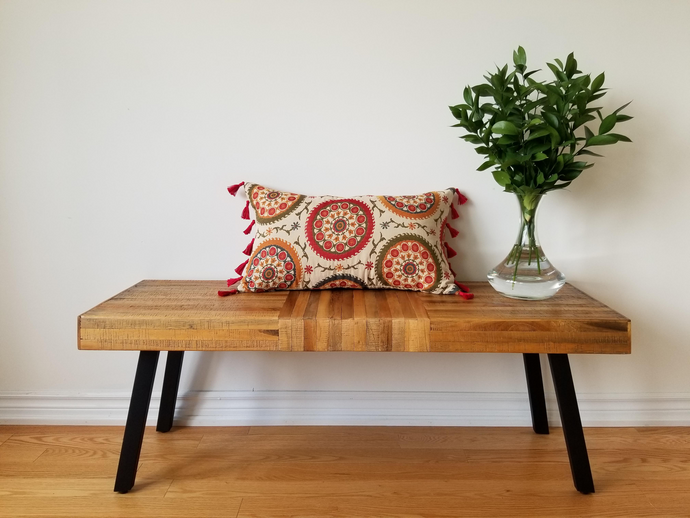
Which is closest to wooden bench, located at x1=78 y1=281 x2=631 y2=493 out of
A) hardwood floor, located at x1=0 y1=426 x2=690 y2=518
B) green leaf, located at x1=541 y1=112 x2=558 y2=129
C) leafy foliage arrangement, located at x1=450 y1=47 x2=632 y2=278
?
hardwood floor, located at x1=0 y1=426 x2=690 y2=518

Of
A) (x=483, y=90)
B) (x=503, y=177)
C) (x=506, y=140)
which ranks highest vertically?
(x=483, y=90)

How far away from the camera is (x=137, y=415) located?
4.95 ft

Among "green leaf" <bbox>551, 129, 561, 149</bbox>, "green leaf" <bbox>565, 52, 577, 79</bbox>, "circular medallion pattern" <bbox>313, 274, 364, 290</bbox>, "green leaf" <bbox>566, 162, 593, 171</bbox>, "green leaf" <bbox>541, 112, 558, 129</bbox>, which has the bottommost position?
"circular medallion pattern" <bbox>313, 274, 364, 290</bbox>

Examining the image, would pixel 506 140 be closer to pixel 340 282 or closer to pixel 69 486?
pixel 340 282

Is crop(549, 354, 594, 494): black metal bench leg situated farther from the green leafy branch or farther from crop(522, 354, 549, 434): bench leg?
the green leafy branch

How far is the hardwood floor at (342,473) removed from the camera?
4.87ft

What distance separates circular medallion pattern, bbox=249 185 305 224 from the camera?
5.76 ft

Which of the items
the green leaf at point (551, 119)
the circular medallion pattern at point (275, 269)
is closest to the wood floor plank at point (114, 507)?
the circular medallion pattern at point (275, 269)

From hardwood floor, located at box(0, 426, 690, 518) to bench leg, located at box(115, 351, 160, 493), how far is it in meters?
0.08

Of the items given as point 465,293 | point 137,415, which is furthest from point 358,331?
point 137,415

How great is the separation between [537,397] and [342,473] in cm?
72

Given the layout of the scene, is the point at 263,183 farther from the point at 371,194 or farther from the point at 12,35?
the point at 12,35

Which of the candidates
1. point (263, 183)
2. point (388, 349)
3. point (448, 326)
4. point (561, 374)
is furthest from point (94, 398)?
point (561, 374)

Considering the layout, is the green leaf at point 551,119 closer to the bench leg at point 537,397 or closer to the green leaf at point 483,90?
the green leaf at point 483,90
